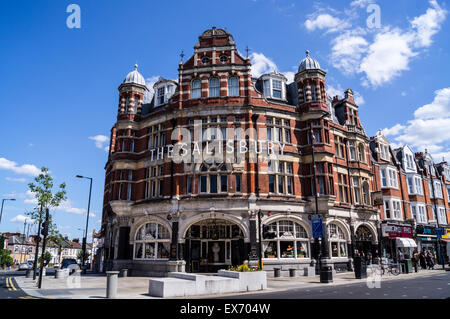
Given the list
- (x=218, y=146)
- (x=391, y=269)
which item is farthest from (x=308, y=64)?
(x=391, y=269)

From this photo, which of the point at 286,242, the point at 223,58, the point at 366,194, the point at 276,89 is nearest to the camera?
the point at 286,242

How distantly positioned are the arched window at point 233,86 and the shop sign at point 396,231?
843 inches

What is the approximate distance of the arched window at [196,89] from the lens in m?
29.6

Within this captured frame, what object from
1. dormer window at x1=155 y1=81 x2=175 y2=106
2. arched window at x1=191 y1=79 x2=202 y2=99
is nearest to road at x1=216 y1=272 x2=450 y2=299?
arched window at x1=191 y1=79 x2=202 y2=99

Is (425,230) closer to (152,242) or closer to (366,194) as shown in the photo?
(366,194)

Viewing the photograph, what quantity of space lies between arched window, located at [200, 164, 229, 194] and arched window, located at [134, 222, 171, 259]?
16.9 feet

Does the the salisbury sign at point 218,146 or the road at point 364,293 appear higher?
the the salisbury sign at point 218,146

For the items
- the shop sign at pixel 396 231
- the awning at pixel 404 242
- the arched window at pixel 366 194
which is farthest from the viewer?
the awning at pixel 404 242

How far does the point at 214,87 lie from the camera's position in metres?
29.5

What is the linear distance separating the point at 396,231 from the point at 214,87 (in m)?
25.4

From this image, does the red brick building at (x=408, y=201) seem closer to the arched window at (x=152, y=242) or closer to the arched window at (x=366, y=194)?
the arched window at (x=366, y=194)

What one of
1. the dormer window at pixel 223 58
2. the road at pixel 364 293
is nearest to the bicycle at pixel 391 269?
the road at pixel 364 293

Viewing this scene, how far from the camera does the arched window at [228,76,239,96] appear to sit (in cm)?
2930
